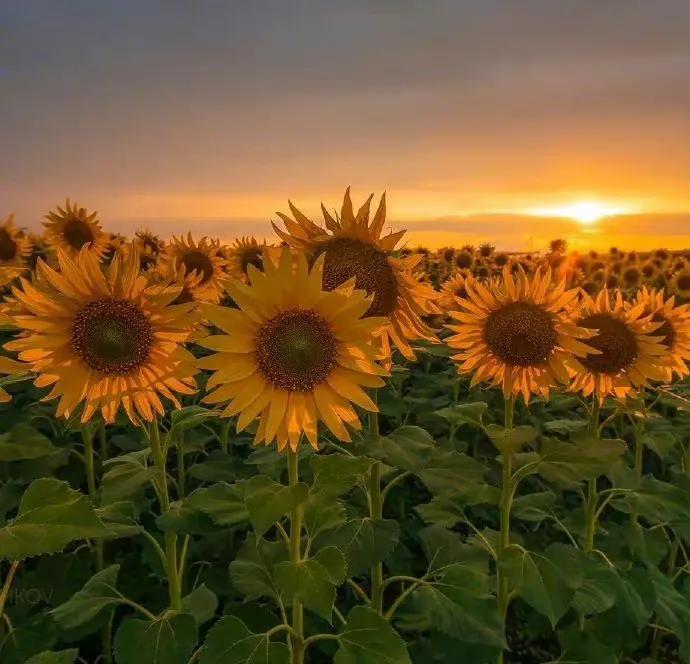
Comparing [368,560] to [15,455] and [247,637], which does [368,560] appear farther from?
[15,455]

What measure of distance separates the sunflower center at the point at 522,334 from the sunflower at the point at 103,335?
170 cm

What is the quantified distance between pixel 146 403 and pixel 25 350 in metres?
0.52

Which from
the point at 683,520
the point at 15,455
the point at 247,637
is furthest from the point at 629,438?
the point at 15,455

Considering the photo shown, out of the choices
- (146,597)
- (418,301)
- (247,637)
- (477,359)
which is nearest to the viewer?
(247,637)

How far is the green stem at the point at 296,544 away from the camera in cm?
278

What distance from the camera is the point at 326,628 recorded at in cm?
416

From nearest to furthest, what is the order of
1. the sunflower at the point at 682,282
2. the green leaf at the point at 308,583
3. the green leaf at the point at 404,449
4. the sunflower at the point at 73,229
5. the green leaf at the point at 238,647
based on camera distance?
1. the green leaf at the point at 308,583
2. the green leaf at the point at 238,647
3. the green leaf at the point at 404,449
4. the sunflower at the point at 73,229
5. the sunflower at the point at 682,282

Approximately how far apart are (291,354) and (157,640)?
1349 mm

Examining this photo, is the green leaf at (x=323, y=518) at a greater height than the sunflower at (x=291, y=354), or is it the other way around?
the sunflower at (x=291, y=354)

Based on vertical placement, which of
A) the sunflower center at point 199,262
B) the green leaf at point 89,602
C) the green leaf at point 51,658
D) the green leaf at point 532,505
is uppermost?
the sunflower center at point 199,262

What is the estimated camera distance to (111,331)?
306 cm

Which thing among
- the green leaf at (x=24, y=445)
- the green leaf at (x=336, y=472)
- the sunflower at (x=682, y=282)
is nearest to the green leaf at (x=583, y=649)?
the green leaf at (x=336, y=472)

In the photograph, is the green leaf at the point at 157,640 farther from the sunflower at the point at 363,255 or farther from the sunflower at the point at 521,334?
the sunflower at the point at 521,334

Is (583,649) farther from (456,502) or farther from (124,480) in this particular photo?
(124,480)
